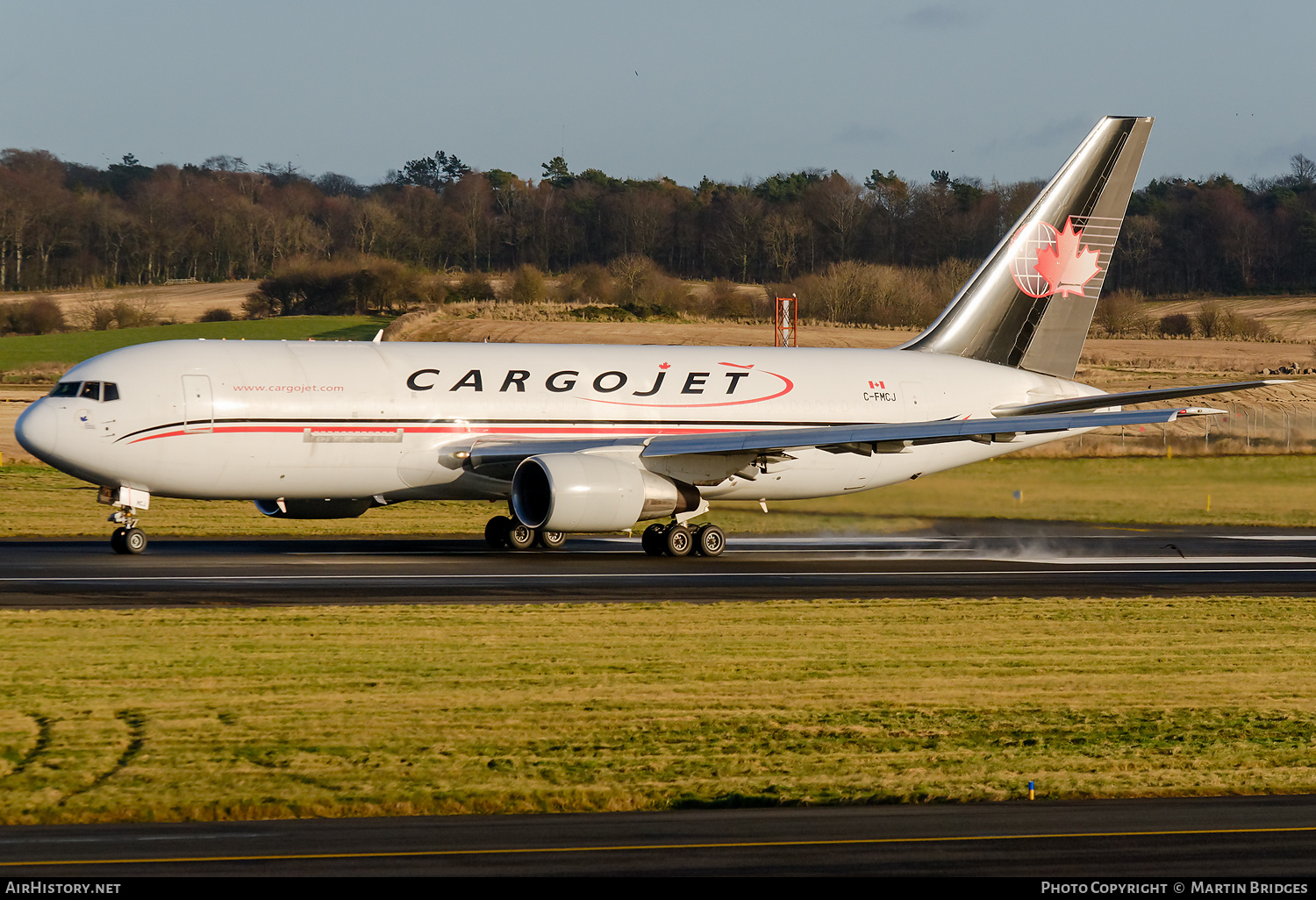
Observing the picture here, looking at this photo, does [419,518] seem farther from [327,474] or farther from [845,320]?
[845,320]

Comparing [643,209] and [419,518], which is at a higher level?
[643,209]

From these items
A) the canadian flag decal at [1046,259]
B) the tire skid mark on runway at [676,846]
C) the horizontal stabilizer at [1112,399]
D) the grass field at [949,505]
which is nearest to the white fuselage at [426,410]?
the horizontal stabilizer at [1112,399]

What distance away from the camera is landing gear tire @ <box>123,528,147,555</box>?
27.5 m

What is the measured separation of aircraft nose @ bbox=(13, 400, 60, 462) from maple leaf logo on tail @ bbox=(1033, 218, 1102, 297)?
22842 millimetres

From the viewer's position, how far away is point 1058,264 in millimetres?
36031

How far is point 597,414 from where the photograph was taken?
30641 mm

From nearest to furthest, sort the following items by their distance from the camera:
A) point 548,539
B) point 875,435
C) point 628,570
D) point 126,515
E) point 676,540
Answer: point 628,570 < point 126,515 < point 875,435 < point 676,540 < point 548,539

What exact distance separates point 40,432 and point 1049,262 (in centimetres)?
2343

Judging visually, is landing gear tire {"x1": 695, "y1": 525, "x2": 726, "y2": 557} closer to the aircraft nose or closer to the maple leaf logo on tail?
the maple leaf logo on tail

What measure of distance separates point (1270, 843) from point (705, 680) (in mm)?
6958

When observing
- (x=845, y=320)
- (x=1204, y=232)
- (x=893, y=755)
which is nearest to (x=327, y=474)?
(x=893, y=755)

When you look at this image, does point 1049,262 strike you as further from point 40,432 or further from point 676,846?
point 676,846

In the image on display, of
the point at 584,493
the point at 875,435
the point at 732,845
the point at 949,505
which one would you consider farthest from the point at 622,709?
the point at 949,505

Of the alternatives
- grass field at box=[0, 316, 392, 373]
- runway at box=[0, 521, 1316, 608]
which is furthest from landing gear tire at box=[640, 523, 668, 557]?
grass field at box=[0, 316, 392, 373]
